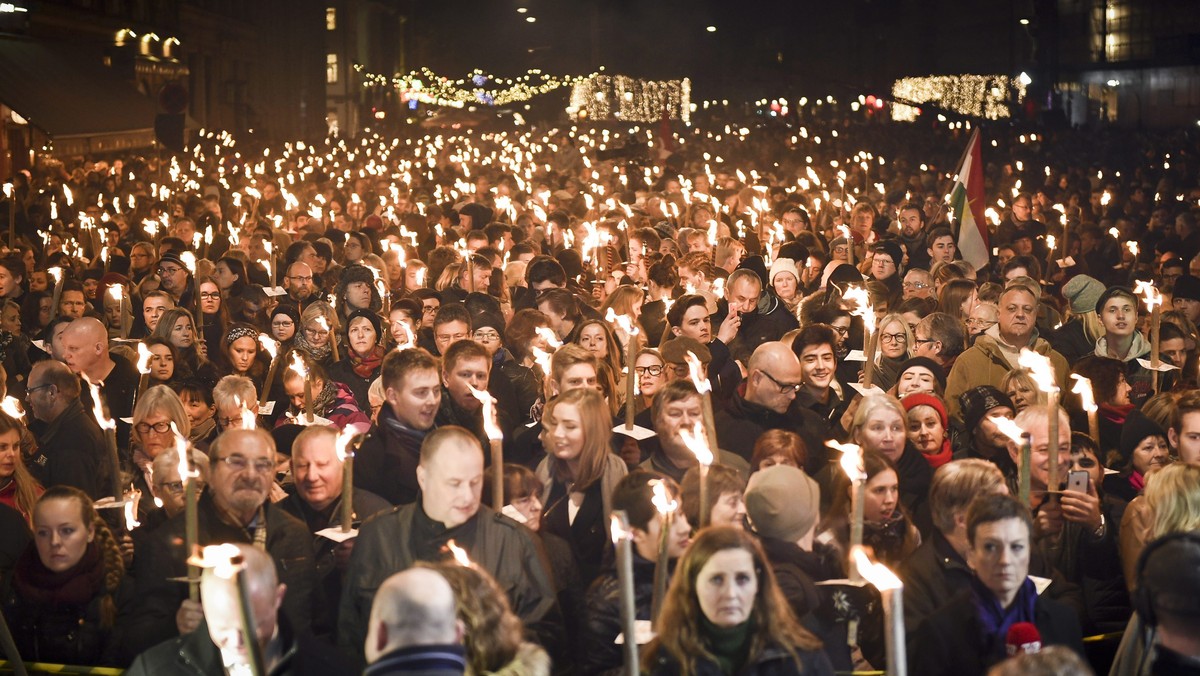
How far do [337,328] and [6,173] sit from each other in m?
17.3

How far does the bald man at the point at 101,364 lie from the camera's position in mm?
9180

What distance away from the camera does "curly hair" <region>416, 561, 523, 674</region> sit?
4316 millimetres

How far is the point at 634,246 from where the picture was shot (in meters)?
13.8

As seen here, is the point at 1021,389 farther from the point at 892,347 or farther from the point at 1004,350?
the point at 892,347

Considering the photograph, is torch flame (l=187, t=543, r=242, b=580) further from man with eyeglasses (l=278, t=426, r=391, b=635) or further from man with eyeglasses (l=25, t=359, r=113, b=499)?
man with eyeglasses (l=25, t=359, r=113, b=499)

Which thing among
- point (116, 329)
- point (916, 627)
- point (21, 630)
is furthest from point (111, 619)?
point (116, 329)

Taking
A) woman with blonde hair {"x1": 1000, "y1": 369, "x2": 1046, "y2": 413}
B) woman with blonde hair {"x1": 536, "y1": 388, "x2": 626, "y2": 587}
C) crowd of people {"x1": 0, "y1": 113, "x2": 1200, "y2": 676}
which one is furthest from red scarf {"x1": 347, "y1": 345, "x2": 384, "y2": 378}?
woman with blonde hair {"x1": 1000, "y1": 369, "x2": 1046, "y2": 413}

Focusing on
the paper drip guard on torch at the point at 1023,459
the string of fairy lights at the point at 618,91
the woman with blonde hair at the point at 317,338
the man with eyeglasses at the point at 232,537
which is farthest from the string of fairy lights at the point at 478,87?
the paper drip guard on torch at the point at 1023,459

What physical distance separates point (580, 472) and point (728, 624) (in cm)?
251

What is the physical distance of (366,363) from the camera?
958 cm

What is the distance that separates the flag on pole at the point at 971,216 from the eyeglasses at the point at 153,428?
9303 millimetres

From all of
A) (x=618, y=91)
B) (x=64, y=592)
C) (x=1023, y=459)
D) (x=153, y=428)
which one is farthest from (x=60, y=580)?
(x=618, y=91)

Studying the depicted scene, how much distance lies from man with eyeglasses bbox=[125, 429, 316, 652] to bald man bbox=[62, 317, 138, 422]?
10.1 feet

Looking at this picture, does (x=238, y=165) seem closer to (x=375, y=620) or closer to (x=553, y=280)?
(x=553, y=280)
